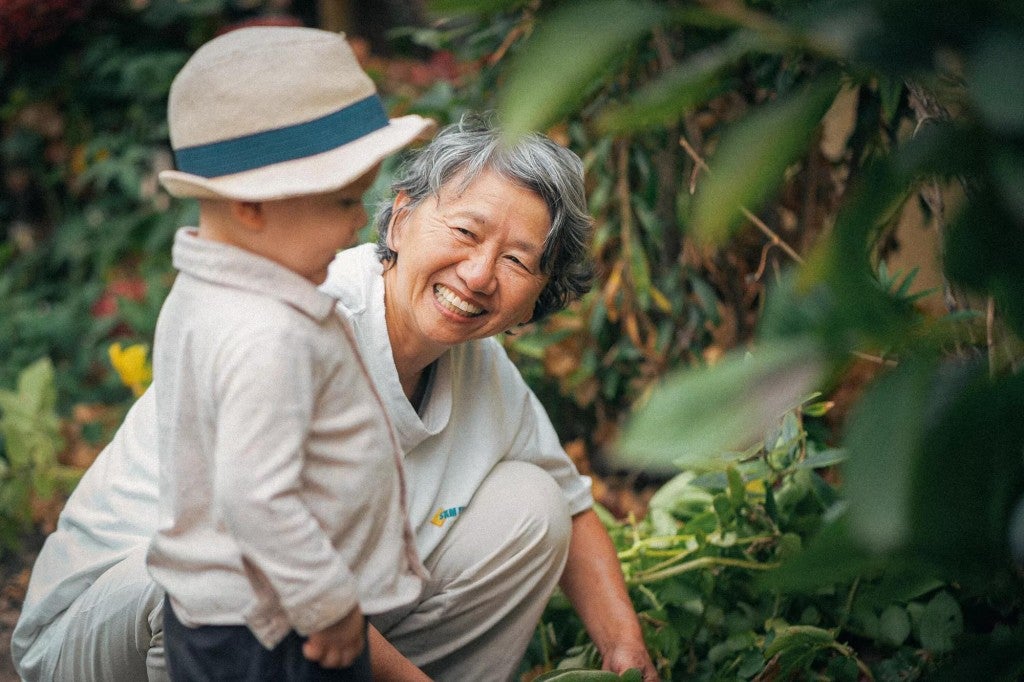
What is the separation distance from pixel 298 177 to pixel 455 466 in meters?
0.83

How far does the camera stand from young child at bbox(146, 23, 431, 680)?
1.15m

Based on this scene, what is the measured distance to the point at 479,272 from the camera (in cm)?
165

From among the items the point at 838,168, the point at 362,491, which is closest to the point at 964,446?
the point at 362,491

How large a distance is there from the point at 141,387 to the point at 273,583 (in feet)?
5.70

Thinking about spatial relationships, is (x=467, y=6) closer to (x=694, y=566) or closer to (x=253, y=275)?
(x=253, y=275)

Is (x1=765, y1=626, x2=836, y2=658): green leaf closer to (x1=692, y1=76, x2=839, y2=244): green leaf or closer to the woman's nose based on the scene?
the woman's nose

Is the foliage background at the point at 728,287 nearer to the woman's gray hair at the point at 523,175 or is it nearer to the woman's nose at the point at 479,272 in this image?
the woman's gray hair at the point at 523,175

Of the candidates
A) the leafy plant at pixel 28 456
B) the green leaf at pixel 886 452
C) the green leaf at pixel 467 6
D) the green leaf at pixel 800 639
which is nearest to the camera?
the green leaf at pixel 886 452

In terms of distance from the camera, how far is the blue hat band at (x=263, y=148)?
117 centimetres

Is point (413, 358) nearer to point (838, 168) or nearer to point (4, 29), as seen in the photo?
point (838, 168)

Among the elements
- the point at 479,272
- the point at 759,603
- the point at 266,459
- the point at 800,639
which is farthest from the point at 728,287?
the point at 266,459

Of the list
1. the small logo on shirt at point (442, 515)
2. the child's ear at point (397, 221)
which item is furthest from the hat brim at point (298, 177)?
the small logo on shirt at point (442, 515)

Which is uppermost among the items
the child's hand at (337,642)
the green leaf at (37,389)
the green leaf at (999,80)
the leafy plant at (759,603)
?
the green leaf at (999,80)

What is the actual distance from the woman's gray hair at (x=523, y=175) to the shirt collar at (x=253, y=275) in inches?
21.5
